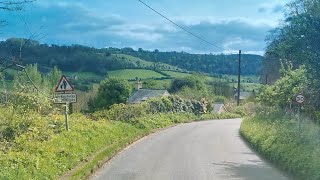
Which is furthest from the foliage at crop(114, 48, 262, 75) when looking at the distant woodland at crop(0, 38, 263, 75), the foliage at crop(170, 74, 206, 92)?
the foliage at crop(170, 74, 206, 92)

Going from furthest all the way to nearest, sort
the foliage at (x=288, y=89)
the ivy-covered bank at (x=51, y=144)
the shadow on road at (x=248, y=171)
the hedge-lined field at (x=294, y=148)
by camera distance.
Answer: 1. the foliage at (x=288, y=89)
2. the shadow on road at (x=248, y=171)
3. the hedge-lined field at (x=294, y=148)
4. the ivy-covered bank at (x=51, y=144)

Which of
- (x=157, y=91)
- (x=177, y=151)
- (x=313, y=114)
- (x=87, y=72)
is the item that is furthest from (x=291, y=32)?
(x=87, y=72)

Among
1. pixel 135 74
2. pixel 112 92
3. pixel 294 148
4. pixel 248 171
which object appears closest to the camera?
pixel 248 171

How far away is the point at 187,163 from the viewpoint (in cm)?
1569

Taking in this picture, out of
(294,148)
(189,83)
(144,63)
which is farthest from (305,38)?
(144,63)

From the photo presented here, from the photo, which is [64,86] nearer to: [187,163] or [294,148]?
[187,163]

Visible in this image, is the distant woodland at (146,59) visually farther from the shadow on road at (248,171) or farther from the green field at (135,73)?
the shadow on road at (248,171)

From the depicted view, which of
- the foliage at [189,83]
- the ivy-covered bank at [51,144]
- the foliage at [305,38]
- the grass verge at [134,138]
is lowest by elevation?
the grass verge at [134,138]

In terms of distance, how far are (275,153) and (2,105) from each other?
34.5ft

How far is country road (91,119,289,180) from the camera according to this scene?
43.4ft

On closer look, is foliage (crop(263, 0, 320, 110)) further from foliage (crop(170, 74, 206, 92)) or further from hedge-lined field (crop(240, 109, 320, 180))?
foliage (crop(170, 74, 206, 92))

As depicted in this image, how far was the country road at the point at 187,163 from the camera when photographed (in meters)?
13.2

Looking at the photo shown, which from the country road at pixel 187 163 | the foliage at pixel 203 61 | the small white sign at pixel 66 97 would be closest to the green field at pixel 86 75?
the foliage at pixel 203 61

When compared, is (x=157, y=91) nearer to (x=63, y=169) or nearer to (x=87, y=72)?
(x=87, y=72)
